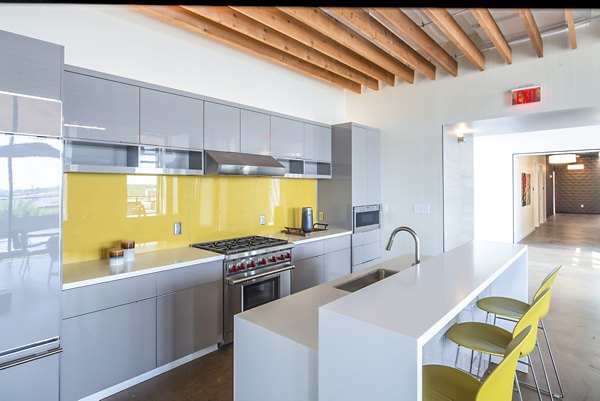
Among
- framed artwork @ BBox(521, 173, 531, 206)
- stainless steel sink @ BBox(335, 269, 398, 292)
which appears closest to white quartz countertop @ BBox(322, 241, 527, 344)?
stainless steel sink @ BBox(335, 269, 398, 292)

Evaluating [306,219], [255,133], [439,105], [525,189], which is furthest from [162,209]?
[525,189]

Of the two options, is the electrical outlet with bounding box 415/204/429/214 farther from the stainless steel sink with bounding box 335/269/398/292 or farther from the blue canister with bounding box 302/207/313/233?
the stainless steel sink with bounding box 335/269/398/292

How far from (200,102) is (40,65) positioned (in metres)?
1.33

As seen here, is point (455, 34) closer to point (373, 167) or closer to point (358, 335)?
point (373, 167)

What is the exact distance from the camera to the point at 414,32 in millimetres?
3184

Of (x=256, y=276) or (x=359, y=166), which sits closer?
(x=256, y=276)

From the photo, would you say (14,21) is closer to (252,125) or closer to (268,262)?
(252,125)

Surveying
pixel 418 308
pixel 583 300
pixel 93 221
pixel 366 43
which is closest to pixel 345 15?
pixel 366 43

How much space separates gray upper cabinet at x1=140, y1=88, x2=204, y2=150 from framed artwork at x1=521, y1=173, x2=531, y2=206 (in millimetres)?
8810

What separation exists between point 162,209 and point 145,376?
1401 millimetres

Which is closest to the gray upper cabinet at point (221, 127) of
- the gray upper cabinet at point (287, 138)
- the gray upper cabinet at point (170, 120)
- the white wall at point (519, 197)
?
the gray upper cabinet at point (170, 120)

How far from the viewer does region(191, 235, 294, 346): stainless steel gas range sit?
115 inches

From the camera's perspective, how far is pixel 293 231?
4.20 metres

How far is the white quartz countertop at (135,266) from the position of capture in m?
2.14
